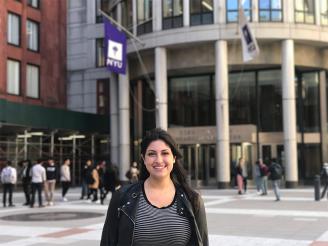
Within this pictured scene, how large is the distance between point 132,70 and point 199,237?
1374 inches

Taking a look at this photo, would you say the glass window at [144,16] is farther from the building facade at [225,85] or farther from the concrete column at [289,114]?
the concrete column at [289,114]

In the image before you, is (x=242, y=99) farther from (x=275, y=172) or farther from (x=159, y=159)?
(x=159, y=159)

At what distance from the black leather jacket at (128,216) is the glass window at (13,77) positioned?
34.9 metres

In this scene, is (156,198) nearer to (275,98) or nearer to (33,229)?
(33,229)

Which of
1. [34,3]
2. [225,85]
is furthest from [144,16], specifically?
[34,3]

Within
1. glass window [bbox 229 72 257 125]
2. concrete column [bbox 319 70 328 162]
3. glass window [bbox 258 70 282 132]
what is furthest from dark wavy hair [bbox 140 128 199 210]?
concrete column [bbox 319 70 328 162]

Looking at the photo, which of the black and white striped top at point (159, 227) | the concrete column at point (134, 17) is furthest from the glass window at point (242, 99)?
the black and white striped top at point (159, 227)

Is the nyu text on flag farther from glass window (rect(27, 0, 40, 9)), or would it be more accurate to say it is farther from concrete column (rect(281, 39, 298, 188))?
glass window (rect(27, 0, 40, 9))

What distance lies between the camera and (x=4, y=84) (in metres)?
35.8

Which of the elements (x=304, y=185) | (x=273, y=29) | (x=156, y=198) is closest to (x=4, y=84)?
(x=273, y=29)

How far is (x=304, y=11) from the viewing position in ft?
107

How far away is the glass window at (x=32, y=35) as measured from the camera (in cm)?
3862

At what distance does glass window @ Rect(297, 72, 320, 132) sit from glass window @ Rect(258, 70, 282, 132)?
1469mm

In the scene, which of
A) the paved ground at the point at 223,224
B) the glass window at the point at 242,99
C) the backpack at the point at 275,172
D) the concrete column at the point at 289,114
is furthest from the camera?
the glass window at the point at 242,99
